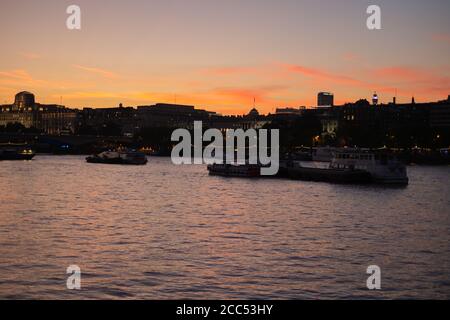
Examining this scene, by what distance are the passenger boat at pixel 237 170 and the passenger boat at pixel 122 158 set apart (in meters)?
33.2

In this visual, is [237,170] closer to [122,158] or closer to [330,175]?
[330,175]

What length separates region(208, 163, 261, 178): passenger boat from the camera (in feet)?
232

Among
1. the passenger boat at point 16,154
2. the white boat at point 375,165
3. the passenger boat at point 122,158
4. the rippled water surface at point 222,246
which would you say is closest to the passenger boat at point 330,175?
the white boat at point 375,165

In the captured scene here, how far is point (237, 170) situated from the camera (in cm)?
7194

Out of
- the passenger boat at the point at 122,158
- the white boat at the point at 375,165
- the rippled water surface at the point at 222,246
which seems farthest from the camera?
the passenger boat at the point at 122,158

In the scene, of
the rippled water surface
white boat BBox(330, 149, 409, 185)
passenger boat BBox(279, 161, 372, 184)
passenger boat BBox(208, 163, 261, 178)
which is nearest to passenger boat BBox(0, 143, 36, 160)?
passenger boat BBox(208, 163, 261, 178)

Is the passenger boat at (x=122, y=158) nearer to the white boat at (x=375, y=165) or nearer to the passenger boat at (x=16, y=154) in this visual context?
the passenger boat at (x=16, y=154)

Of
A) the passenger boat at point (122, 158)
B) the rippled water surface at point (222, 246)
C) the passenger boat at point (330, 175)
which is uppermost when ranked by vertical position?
the passenger boat at point (122, 158)

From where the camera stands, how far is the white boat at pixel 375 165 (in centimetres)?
5919

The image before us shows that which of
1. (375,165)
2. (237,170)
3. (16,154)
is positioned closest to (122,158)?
(16,154)

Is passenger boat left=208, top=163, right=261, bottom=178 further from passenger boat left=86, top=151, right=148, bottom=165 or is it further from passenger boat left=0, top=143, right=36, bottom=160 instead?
passenger boat left=0, top=143, right=36, bottom=160

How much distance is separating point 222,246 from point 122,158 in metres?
88.3

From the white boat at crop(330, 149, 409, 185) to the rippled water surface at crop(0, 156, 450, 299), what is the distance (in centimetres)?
1615
